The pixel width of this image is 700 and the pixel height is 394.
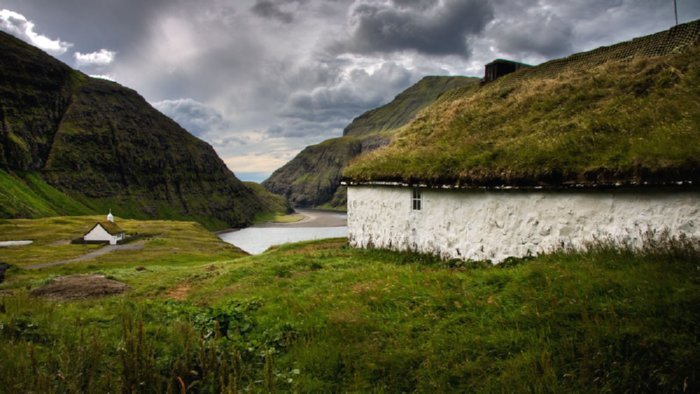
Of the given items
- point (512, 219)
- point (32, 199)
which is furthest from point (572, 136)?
point (32, 199)

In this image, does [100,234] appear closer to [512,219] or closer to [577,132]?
[512,219]

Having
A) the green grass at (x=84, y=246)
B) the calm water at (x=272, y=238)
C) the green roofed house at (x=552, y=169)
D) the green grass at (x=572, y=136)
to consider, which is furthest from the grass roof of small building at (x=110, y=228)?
the green grass at (x=572, y=136)

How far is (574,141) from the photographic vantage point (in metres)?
13.2

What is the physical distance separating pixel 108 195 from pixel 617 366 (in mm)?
221821

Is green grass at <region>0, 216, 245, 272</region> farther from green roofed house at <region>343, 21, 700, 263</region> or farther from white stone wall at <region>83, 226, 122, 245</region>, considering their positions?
green roofed house at <region>343, 21, 700, 263</region>

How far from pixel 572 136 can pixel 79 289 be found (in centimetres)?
1879

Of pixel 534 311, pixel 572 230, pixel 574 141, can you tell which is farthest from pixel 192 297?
pixel 574 141

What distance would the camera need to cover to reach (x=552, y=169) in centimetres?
1273

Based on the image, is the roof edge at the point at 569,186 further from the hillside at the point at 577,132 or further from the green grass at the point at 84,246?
the green grass at the point at 84,246

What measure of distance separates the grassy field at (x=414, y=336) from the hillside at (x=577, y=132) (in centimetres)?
239

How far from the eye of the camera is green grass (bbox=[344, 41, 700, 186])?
35.5ft

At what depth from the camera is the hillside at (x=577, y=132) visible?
10883 mm

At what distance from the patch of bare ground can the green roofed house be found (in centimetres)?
1190

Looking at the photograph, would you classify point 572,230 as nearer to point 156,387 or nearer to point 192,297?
point 156,387
